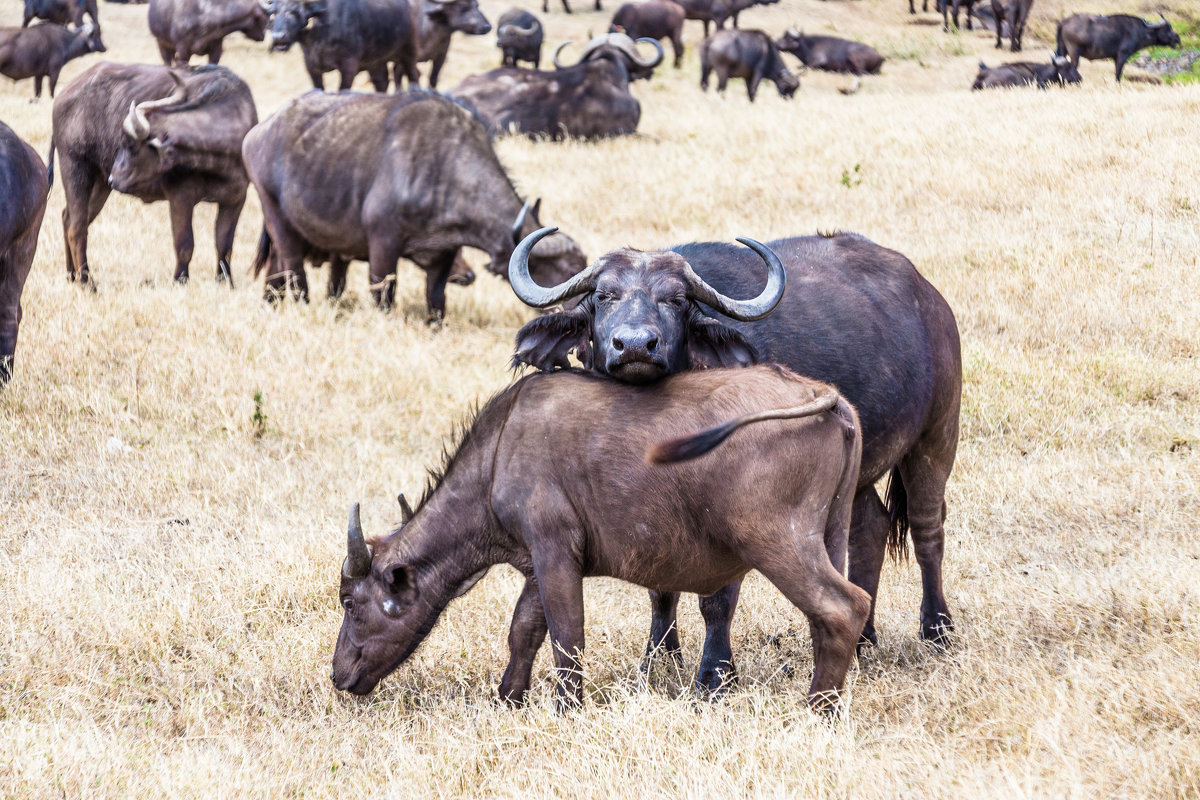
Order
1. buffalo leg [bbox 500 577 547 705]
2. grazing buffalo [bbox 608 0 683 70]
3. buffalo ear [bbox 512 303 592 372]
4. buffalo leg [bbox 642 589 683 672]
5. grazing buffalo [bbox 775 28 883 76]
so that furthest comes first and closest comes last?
grazing buffalo [bbox 608 0 683 70] → grazing buffalo [bbox 775 28 883 76] → buffalo leg [bbox 642 589 683 672] → buffalo ear [bbox 512 303 592 372] → buffalo leg [bbox 500 577 547 705]

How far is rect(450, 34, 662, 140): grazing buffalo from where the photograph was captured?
17.6 meters

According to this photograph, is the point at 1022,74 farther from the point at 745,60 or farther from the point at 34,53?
the point at 34,53

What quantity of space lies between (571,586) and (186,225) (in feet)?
26.0

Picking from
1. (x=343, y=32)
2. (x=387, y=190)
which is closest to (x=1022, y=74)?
(x=343, y=32)

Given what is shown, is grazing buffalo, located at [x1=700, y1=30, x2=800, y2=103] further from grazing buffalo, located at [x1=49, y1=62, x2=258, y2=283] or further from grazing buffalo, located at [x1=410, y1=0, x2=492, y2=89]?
grazing buffalo, located at [x1=49, y1=62, x2=258, y2=283]

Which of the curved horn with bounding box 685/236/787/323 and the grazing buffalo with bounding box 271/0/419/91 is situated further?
the grazing buffalo with bounding box 271/0/419/91

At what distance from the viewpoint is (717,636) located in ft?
16.4

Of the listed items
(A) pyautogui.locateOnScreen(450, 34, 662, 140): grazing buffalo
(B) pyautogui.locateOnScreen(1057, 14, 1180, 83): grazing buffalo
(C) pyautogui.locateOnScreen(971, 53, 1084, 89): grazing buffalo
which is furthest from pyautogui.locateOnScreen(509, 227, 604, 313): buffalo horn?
(B) pyautogui.locateOnScreen(1057, 14, 1180, 83): grazing buffalo

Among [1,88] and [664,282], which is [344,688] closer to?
[664,282]

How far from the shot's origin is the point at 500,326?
35.2ft

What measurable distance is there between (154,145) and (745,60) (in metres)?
18.1

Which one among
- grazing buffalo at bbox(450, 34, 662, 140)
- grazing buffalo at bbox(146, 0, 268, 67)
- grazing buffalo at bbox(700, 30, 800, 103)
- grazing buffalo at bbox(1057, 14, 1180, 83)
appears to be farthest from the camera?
grazing buffalo at bbox(1057, 14, 1180, 83)

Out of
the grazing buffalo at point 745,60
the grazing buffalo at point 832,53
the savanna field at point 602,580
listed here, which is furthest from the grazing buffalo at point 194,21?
the grazing buffalo at point 832,53

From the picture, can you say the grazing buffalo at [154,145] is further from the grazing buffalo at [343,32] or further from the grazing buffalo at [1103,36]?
the grazing buffalo at [1103,36]
